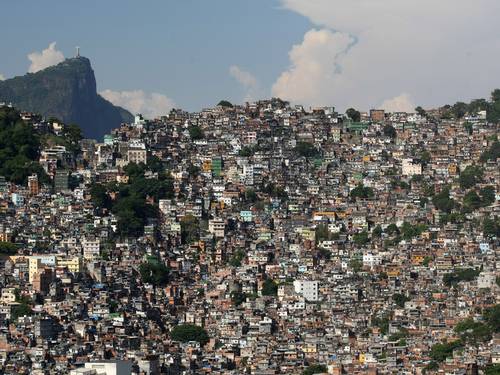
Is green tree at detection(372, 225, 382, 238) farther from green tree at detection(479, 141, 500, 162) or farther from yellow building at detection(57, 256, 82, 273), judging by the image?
yellow building at detection(57, 256, 82, 273)

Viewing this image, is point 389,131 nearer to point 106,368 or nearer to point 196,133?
point 196,133

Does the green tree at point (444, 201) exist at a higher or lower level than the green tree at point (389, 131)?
lower

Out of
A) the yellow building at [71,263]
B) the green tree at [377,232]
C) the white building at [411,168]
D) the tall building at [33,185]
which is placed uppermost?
the white building at [411,168]

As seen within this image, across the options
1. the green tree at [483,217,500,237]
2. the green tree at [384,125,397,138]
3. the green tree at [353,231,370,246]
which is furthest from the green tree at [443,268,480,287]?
the green tree at [384,125,397,138]

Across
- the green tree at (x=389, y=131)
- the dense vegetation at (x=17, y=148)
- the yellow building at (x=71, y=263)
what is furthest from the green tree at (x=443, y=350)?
the green tree at (x=389, y=131)

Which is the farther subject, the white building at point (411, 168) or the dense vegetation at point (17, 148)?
the white building at point (411, 168)

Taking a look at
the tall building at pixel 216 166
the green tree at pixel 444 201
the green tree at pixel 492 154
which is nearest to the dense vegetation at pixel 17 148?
the tall building at pixel 216 166

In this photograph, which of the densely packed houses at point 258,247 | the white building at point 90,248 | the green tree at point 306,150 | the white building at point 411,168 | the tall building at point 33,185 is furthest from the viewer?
the green tree at point 306,150

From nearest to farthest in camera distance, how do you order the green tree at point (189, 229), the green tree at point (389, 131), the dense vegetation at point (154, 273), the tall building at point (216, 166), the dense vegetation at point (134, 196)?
1. the dense vegetation at point (154, 273)
2. the dense vegetation at point (134, 196)
3. the green tree at point (189, 229)
4. the tall building at point (216, 166)
5. the green tree at point (389, 131)

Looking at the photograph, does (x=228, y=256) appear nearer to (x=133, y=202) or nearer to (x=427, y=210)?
(x=133, y=202)

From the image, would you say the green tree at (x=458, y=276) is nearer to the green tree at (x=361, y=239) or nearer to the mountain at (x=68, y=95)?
the green tree at (x=361, y=239)
